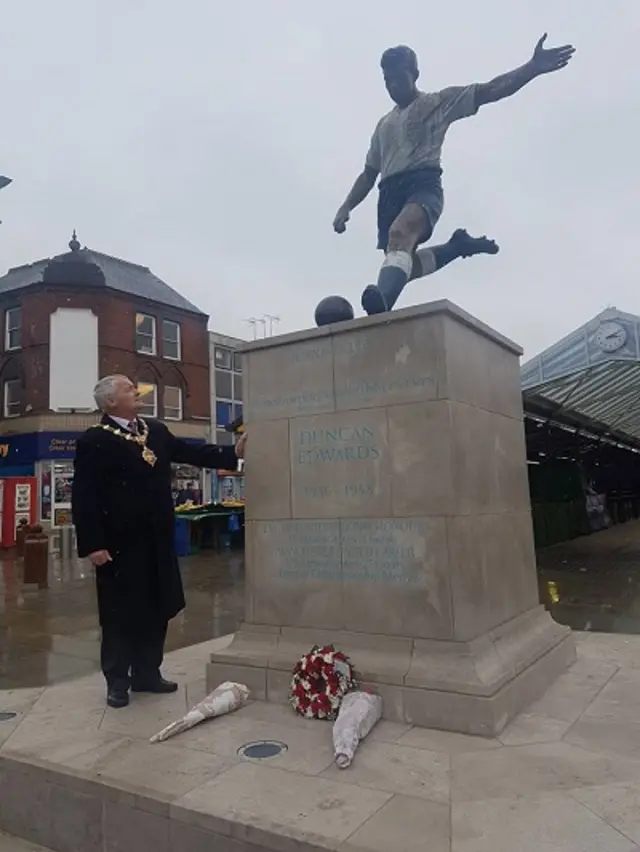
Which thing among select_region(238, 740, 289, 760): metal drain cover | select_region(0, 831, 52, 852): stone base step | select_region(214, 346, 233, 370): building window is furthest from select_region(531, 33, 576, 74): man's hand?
select_region(214, 346, 233, 370): building window

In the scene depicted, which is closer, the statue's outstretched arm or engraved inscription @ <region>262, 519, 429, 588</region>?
engraved inscription @ <region>262, 519, 429, 588</region>

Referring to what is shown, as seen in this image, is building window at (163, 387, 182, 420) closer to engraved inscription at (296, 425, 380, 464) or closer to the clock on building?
the clock on building

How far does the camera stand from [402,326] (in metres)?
4.28

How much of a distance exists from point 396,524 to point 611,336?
32.8 ft

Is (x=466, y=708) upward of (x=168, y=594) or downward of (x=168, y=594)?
downward

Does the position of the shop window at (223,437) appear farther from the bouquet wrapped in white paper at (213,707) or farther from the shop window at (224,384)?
the bouquet wrapped in white paper at (213,707)

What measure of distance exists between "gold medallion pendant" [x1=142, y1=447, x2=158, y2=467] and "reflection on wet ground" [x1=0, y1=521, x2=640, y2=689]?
255 cm

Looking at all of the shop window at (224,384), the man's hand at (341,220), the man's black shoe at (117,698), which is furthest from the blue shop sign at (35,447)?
the man's black shoe at (117,698)

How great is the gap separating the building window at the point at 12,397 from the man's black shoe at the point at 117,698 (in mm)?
26569

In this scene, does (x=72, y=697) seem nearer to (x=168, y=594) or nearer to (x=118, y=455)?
(x=168, y=594)

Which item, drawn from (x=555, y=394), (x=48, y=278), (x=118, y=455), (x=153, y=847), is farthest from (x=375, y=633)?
(x=48, y=278)

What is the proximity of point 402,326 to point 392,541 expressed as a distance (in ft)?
4.28

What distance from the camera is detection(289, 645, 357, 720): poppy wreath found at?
387cm

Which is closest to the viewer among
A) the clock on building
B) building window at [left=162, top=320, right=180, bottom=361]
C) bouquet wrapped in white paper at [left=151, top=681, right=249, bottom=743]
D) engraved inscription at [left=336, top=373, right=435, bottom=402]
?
bouquet wrapped in white paper at [left=151, top=681, right=249, bottom=743]
